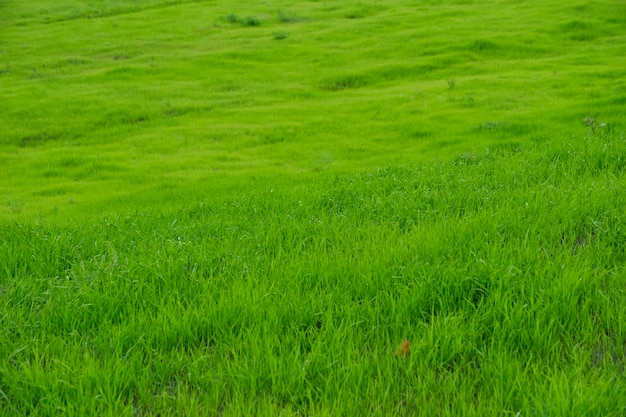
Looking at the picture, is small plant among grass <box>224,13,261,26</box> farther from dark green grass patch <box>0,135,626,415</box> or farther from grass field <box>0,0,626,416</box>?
dark green grass patch <box>0,135,626,415</box>

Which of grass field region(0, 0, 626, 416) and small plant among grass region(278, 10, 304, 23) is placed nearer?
grass field region(0, 0, 626, 416)

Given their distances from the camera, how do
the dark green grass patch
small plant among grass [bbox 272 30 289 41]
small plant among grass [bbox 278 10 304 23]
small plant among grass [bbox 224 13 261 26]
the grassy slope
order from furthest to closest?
small plant among grass [bbox 278 10 304 23], small plant among grass [bbox 224 13 261 26], small plant among grass [bbox 272 30 289 41], the grassy slope, the dark green grass patch

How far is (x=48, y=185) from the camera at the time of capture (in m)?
14.9

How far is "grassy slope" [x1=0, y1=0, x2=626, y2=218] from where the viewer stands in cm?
1431

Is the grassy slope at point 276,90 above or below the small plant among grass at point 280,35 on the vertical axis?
below

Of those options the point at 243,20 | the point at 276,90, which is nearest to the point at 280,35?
the point at 243,20

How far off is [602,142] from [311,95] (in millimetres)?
15810

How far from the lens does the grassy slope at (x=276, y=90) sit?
1431cm

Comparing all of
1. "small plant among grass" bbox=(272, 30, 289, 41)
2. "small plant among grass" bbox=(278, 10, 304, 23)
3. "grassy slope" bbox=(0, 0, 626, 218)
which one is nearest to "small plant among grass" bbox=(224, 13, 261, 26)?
"grassy slope" bbox=(0, 0, 626, 218)

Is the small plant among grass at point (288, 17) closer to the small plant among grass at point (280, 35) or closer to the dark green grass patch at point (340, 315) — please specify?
the small plant among grass at point (280, 35)

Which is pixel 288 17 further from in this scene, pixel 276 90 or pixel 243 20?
pixel 276 90

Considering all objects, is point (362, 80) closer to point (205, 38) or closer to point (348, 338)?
point (205, 38)

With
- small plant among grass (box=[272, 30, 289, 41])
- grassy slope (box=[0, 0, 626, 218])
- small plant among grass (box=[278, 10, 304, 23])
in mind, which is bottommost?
grassy slope (box=[0, 0, 626, 218])

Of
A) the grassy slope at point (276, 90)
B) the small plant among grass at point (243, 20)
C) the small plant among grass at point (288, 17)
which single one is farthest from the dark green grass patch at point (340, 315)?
the small plant among grass at point (288, 17)
